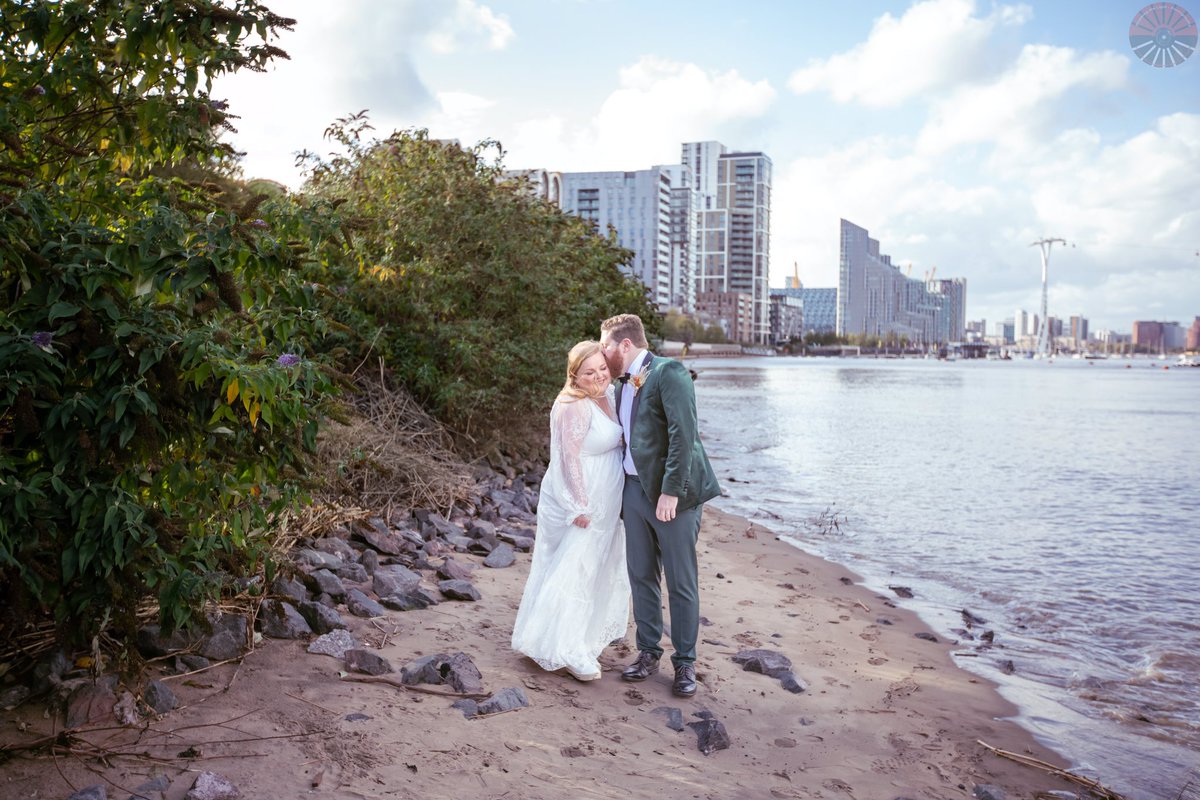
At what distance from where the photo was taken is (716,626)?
693cm

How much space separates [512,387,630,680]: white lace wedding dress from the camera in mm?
5445

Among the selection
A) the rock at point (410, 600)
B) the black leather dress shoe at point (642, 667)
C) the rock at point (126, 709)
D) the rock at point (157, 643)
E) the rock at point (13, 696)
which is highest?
the rock at point (157, 643)

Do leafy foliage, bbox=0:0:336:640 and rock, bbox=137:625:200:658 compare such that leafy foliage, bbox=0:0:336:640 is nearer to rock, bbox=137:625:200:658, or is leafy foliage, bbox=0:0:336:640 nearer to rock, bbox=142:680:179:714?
rock, bbox=142:680:179:714

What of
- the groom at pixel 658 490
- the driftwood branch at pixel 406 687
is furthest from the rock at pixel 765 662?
the driftwood branch at pixel 406 687

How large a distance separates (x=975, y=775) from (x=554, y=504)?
2794 mm

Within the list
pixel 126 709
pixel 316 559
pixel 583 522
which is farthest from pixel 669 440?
pixel 126 709

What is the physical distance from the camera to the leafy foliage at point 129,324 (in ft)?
11.4

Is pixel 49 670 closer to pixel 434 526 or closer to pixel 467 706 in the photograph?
pixel 467 706

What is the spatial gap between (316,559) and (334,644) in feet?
4.60

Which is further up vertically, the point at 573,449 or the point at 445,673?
the point at 573,449

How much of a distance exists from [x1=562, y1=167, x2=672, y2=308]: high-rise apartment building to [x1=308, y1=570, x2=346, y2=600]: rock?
175m

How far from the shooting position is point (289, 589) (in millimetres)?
5555

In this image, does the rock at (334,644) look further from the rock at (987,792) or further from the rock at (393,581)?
the rock at (987,792)

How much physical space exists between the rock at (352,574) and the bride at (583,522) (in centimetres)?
140
